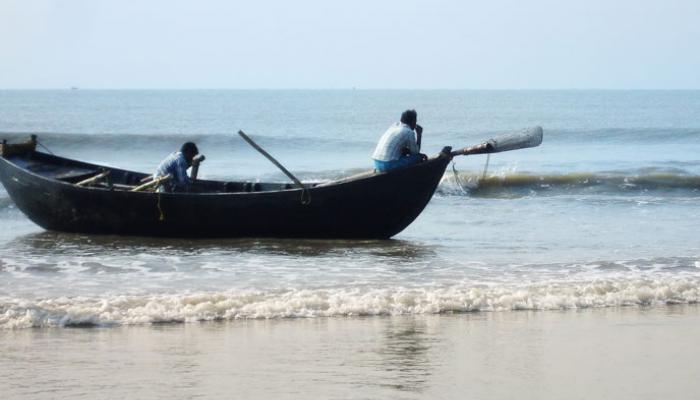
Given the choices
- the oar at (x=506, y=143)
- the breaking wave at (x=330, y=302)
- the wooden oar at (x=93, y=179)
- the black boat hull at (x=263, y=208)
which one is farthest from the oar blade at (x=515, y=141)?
the wooden oar at (x=93, y=179)

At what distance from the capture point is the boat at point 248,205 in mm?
13258

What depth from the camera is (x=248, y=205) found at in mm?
13680

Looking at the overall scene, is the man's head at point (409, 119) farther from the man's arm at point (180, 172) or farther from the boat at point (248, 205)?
the man's arm at point (180, 172)

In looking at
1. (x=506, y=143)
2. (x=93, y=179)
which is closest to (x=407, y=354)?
(x=506, y=143)

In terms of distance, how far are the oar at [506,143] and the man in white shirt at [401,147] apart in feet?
1.67

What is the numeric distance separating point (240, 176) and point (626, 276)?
15444mm

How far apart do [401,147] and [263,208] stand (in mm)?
1919

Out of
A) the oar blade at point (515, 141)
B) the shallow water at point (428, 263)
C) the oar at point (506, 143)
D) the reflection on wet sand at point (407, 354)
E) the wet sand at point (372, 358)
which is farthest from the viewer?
the oar blade at point (515, 141)

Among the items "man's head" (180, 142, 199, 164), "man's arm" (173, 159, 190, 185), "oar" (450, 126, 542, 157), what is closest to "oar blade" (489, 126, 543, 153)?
"oar" (450, 126, 542, 157)

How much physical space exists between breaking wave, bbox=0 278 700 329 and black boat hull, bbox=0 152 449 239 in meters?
2.89

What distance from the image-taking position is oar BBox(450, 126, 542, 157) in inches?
497

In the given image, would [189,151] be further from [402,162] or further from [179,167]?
[402,162]

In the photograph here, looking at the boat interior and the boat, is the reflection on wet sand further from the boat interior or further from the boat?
the boat interior

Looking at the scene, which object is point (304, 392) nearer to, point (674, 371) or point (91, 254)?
point (674, 371)
